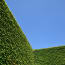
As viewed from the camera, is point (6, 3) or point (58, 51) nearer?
point (6, 3)


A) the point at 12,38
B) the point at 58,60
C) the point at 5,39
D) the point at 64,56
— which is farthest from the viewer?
the point at 64,56

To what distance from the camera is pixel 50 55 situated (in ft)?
46.2

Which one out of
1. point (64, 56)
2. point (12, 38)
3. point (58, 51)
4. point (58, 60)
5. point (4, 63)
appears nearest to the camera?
point (4, 63)

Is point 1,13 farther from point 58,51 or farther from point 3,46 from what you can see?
point 58,51

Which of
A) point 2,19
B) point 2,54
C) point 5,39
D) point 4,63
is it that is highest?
point 2,19

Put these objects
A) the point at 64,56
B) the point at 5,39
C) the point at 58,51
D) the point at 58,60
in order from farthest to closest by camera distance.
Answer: the point at 58,51
the point at 64,56
the point at 58,60
the point at 5,39

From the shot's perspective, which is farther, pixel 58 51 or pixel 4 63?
pixel 58 51

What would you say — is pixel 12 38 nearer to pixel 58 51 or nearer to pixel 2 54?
pixel 2 54

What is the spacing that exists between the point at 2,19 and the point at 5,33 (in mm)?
850

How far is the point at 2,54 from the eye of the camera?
6000 millimetres

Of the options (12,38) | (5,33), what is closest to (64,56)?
(12,38)

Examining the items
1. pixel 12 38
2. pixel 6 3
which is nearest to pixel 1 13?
pixel 6 3

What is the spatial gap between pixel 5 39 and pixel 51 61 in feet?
24.6

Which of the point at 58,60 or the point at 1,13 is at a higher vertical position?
the point at 1,13
